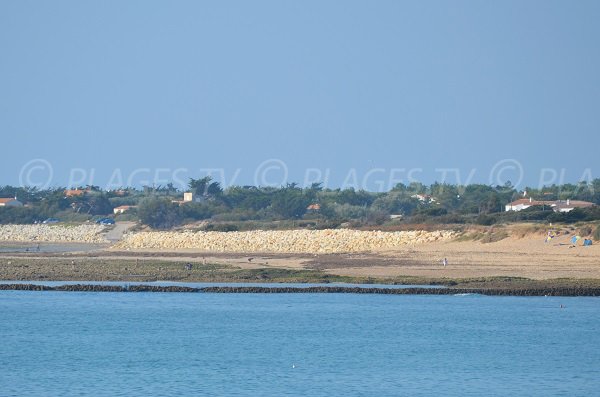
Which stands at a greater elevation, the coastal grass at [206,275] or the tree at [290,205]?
the tree at [290,205]

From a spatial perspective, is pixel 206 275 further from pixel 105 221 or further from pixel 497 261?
pixel 105 221

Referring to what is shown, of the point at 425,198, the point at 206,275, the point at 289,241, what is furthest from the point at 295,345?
the point at 425,198

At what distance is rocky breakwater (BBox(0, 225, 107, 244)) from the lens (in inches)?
3380

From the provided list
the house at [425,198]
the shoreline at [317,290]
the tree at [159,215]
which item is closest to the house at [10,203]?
the tree at [159,215]

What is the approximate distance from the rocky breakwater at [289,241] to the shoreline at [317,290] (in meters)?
18.0

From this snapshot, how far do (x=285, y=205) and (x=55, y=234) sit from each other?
2377 cm

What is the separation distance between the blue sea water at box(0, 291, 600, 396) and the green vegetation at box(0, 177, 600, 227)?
33357 millimetres

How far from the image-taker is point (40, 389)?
24.6 m

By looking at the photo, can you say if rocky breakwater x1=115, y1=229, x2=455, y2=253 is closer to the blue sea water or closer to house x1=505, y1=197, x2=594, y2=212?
the blue sea water

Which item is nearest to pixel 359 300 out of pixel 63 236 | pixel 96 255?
pixel 96 255

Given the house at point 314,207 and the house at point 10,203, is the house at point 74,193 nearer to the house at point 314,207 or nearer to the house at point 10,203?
the house at point 10,203

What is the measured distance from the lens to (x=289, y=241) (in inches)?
2554

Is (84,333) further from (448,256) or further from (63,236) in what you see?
(63,236)

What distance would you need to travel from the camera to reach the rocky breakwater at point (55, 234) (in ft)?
282
